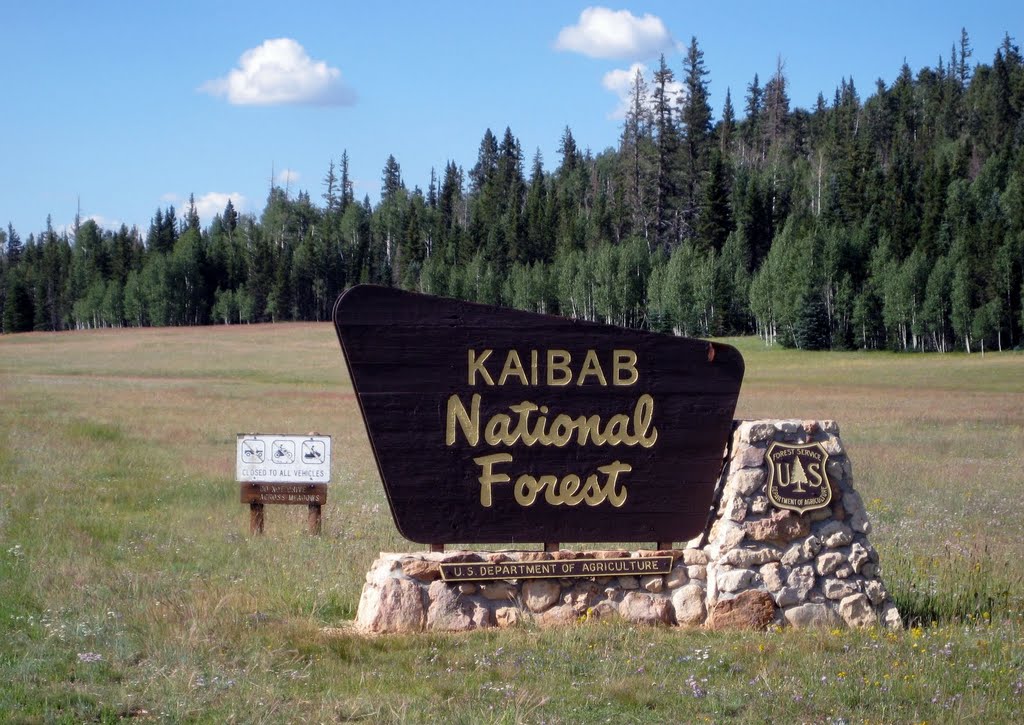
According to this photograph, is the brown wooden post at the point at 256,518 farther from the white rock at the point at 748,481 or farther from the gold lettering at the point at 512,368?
the white rock at the point at 748,481

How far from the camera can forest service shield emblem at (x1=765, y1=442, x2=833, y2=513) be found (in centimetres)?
801

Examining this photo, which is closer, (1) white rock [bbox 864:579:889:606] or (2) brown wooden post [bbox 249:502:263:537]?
(1) white rock [bbox 864:579:889:606]

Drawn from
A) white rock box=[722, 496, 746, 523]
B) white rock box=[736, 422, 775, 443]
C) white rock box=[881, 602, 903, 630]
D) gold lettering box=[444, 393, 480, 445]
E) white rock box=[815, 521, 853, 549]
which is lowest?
white rock box=[881, 602, 903, 630]

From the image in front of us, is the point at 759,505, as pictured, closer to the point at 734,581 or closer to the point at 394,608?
the point at 734,581

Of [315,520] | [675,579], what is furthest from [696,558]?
[315,520]

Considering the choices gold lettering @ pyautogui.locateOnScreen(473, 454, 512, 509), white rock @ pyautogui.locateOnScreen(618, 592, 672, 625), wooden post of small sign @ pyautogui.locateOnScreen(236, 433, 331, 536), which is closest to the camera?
white rock @ pyautogui.locateOnScreen(618, 592, 672, 625)

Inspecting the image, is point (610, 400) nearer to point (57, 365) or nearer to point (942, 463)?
point (942, 463)

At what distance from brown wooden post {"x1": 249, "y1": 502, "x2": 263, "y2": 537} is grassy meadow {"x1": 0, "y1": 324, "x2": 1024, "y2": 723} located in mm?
185

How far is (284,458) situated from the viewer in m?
13.2

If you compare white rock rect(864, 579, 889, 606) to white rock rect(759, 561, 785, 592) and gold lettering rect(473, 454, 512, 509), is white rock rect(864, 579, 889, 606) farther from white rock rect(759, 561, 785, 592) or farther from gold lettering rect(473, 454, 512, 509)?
gold lettering rect(473, 454, 512, 509)

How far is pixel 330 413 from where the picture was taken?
110 ft

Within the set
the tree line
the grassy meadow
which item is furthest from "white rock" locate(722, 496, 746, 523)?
the tree line

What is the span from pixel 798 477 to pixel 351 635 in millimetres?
3511

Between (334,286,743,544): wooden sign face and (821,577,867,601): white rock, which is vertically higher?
(334,286,743,544): wooden sign face
